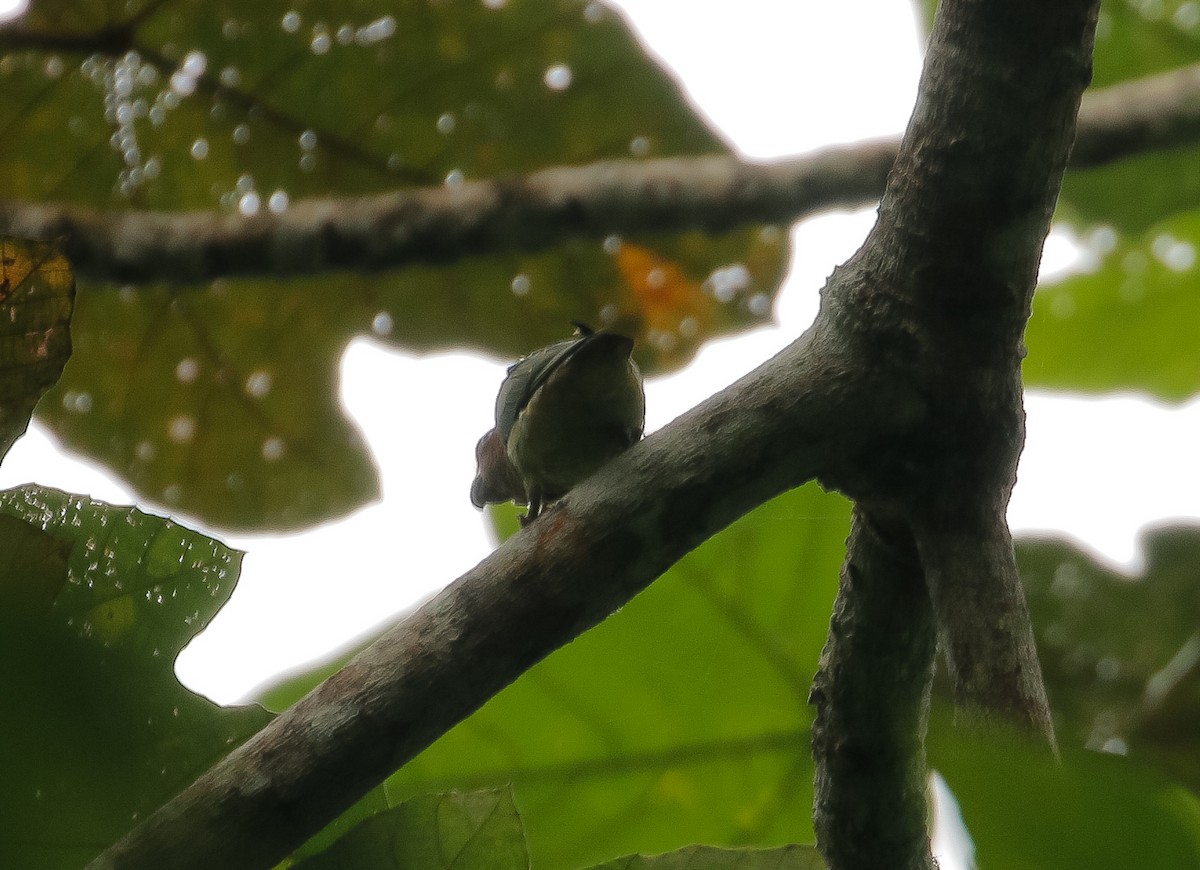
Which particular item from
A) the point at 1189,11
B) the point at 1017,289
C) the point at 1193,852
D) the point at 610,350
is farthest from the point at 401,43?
the point at 1193,852

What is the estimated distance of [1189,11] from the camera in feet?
7.31

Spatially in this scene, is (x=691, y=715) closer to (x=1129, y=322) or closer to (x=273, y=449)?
(x=273, y=449)

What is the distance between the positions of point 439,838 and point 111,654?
0.32 metres

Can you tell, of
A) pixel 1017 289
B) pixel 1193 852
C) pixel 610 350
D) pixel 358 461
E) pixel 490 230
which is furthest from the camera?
pixel 358 461

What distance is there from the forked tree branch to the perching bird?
172mm

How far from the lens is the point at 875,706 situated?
3.43 feet

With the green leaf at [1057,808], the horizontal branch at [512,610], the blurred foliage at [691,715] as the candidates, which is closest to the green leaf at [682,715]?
the blurred foliage at [691,715]

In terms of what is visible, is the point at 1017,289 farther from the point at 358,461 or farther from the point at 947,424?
the point at 358,461

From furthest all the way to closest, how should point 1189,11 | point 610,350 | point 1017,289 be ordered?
point 1189,11 < point 610,350 < point 1017,289

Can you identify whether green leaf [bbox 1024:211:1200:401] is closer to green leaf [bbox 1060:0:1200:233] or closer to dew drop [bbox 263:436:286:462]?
green leaf [bbox 1060:0:1200:233]

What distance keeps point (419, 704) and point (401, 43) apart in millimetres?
1705

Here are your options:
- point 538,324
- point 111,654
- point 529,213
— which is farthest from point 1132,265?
point 111,654

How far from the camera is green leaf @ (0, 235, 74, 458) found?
0.95 meters

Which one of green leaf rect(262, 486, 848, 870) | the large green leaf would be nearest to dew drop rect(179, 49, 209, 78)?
the large green leaf
